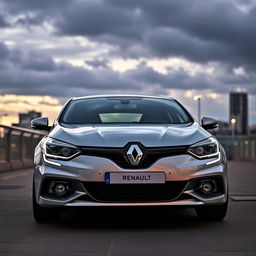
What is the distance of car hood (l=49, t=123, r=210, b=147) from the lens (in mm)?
6133

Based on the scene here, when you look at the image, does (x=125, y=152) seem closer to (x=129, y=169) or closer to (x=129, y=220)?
(x=129, y=169)

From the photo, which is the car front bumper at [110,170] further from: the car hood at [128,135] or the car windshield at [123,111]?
the car windshield at [123,111]

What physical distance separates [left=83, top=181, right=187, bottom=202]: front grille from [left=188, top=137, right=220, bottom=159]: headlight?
31cm

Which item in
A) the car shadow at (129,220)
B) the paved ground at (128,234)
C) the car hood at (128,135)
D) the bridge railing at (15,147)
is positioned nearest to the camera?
the paved ground at (128,234)

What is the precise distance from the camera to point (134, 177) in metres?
5.97

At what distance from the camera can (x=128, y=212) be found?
7641 millimetres

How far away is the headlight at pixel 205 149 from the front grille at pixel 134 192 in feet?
1.03

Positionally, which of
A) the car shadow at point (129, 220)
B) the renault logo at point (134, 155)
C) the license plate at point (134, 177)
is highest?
the renault logo at point (134, 155)

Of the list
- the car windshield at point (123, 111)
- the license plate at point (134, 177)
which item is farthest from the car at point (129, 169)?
the car windshield at point (123, 111)

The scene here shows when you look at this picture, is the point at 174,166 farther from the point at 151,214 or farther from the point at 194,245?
the point at 151,214

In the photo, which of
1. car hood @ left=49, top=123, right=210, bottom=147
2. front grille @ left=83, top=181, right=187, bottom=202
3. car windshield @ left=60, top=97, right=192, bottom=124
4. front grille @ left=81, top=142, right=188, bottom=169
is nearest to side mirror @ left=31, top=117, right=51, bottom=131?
car windshield @ left=60, top=97, right=192, bottom=124

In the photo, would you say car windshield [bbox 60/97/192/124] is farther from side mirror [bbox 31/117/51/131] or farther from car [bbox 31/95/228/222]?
car [bbox 31/95/228/222]

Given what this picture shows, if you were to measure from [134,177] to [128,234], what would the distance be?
52 cm

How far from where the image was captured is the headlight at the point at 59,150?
6.14 metres
